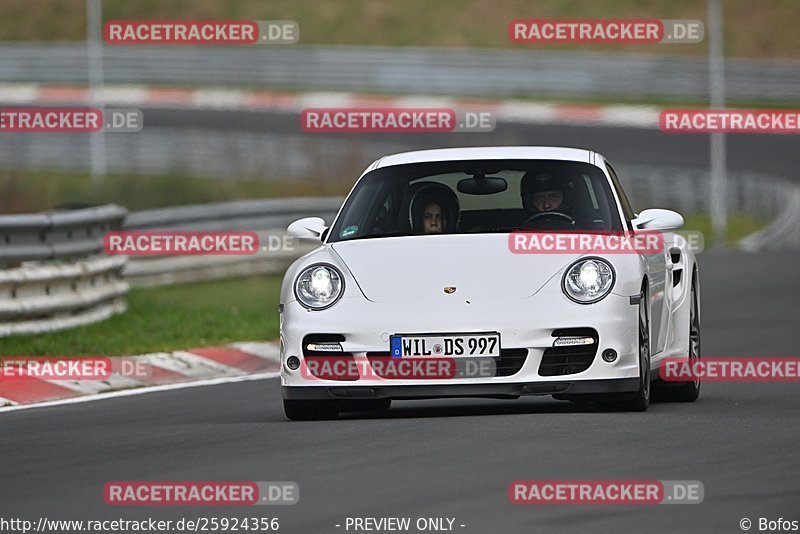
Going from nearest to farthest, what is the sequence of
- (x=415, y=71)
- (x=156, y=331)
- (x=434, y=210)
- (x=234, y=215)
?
(x=434, y=210) → (x=156, y=331) → (x=234, y=215) → (x=415, y=71)

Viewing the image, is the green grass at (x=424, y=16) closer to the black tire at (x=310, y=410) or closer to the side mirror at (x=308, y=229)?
the side mirror at (x=308, y=229)

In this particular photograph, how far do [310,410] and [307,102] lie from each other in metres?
32.1

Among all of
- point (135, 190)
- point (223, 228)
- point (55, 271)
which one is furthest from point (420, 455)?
point (135, 190)

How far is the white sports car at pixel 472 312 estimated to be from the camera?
30.2 feet

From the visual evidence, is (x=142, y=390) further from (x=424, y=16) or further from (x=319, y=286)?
(x=424, y=16)

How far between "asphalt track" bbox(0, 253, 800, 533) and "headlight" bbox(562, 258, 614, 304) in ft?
1.91

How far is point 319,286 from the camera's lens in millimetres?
9500

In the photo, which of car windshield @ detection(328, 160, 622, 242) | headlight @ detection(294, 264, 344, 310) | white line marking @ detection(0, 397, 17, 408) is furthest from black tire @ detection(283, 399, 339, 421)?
white line marking @ detection(0, 397, 17, 408)

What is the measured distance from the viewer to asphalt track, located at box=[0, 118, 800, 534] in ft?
22.2

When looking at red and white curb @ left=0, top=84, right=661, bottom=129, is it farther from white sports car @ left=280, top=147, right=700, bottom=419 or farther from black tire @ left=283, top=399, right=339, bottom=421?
black tire @ left=283, top=399, right=339, bottom=421

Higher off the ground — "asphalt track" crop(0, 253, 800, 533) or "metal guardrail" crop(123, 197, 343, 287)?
"metal guardrail" crop(123, 197, 343, 287)

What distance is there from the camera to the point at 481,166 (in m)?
10.4

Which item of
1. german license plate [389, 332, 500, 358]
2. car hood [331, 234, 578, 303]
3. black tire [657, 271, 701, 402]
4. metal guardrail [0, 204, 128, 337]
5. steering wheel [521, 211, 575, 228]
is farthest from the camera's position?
metal guardrail [0, 204, 128, 337]

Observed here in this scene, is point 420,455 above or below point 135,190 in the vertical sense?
below
